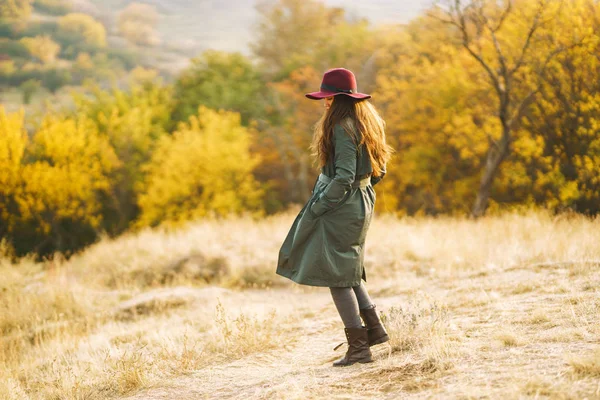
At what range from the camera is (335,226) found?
3.64m

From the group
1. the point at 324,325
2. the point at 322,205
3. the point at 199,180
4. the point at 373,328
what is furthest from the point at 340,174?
the point at 199,180

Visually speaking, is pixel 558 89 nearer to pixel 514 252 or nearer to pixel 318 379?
pixel 514 252

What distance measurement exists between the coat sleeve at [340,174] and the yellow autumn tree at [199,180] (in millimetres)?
23700

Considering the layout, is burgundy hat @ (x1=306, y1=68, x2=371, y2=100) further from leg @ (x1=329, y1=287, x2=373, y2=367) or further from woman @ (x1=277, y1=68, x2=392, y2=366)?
leg @ (x1=329, y1=287, x2=373, y2=367)

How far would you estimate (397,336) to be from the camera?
13.4 feet

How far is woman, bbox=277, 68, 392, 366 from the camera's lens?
11.7ft

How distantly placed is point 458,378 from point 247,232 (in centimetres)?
932

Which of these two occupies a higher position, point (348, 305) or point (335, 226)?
point (335, 226)

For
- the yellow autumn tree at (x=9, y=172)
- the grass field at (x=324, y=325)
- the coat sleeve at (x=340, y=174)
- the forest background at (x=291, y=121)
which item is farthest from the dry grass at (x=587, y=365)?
the yellow autumn tree at (x=9, y=172)

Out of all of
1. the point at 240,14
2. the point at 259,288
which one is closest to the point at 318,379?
the point at 259,288

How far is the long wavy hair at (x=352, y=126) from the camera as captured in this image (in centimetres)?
363

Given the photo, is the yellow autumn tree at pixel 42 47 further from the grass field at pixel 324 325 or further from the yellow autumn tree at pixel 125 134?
the grass field at pixel 324 325

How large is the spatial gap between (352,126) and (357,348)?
143 centimetres

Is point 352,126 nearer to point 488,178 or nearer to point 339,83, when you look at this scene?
point 339,83
